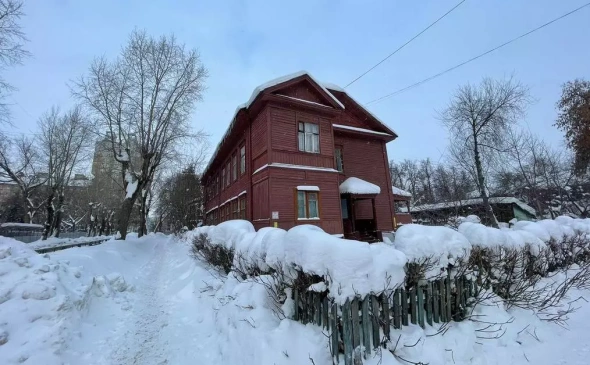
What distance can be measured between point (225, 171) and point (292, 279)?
19962mm

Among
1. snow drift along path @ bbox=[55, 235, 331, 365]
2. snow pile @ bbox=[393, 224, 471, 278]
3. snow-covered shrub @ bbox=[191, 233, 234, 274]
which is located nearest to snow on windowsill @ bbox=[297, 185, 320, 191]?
snow-covered shrub @ bbox=[191, 233, 234, 274]

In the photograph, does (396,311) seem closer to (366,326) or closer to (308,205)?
(366,326)

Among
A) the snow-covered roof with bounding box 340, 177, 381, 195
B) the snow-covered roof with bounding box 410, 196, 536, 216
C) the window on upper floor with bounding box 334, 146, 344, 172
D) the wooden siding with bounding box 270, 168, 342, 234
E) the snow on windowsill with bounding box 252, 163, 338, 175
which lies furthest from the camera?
the snow-covered roof with bounding box 410, 196, 536, 216

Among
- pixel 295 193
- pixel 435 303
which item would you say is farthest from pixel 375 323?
pixel 295 193

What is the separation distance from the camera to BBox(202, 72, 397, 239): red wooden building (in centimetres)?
1310

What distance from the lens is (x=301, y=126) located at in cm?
1443

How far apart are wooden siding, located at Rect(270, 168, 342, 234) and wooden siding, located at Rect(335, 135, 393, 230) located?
3.88 m

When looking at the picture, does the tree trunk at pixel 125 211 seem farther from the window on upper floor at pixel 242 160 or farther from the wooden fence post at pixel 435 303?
the wooden fence post at pixel 435 303

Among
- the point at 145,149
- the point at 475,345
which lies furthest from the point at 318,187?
the point at 145,149

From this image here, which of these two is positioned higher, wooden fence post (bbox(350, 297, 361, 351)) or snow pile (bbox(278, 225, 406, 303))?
snow pile (bbox(278, 225, 406, 303))

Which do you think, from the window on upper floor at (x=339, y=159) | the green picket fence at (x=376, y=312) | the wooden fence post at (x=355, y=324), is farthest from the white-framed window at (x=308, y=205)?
the wooden fence post at (x=355, y=324)

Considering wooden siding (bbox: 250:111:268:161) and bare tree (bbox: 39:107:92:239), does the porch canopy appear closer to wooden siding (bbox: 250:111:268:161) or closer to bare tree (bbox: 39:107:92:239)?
wooden siding (bbox: 250:111:268:161)

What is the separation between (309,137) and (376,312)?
1209 cm

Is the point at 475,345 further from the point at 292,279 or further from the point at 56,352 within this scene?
the point at 56,352
